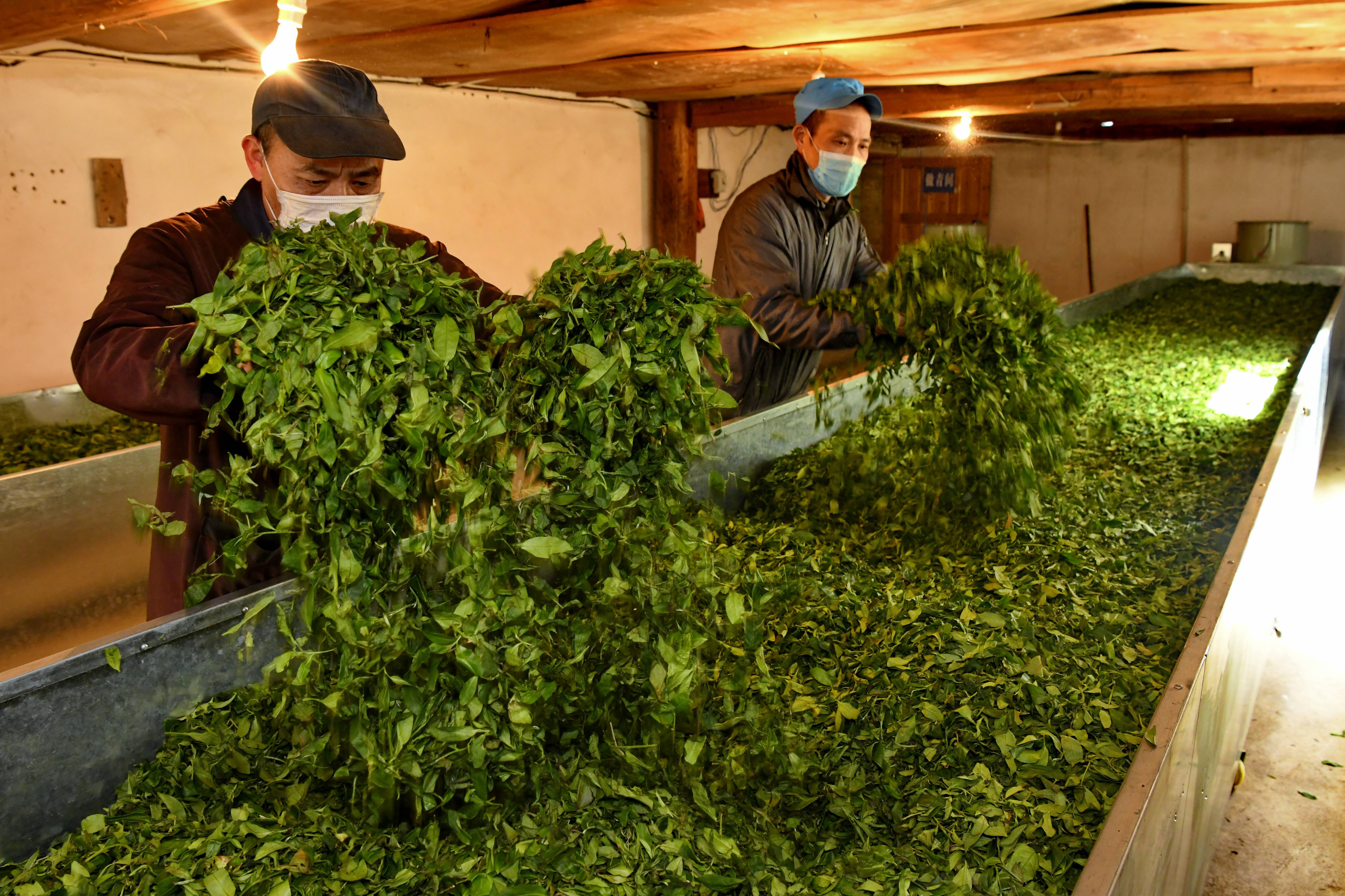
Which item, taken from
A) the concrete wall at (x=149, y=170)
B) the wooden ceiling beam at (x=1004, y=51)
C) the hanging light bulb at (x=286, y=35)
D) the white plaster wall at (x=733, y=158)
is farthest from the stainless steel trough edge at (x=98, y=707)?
the white plaster wall at (x=733, y=158)

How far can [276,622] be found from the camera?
2.15m

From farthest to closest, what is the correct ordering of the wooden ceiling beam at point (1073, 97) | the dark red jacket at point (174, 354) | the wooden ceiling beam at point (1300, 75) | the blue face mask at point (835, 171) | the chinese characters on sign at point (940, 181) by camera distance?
the chinese characters on sign at point (940, 181), the wooden ceiling beam at point (1073, 97), the wooden ceiling beam at point (1300, 75), the blue face mask at point (835, 171), the dark red jacket at point (174, 354)

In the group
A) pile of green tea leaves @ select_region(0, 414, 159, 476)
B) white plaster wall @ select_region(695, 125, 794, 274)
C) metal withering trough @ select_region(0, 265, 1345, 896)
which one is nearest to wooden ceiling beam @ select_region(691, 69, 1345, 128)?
white plaster wall @ select_region(695, 125, 794, 274)

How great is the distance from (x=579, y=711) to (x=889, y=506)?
71.3 inches

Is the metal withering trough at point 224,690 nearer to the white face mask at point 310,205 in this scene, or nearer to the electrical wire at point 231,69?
the white face mask at point 310,205

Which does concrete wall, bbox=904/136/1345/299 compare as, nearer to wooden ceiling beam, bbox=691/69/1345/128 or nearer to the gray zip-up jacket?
wooden ceiling beam, bbox=691/69/1345/128

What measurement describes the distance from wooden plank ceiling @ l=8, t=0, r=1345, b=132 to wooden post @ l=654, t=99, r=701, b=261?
1819 millimetres

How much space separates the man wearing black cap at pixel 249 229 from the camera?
2.03 m

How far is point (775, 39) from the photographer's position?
462 centimetres

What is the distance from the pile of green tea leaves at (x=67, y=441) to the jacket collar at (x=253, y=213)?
228cm

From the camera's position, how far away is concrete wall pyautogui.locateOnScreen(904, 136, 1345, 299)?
12141 mm

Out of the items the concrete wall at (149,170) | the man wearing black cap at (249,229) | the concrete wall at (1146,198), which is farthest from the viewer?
the concrete wall at (1146,198)

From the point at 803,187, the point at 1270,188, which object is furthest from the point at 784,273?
the point at 1270,188

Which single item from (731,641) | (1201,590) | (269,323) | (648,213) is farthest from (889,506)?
(648,213)
